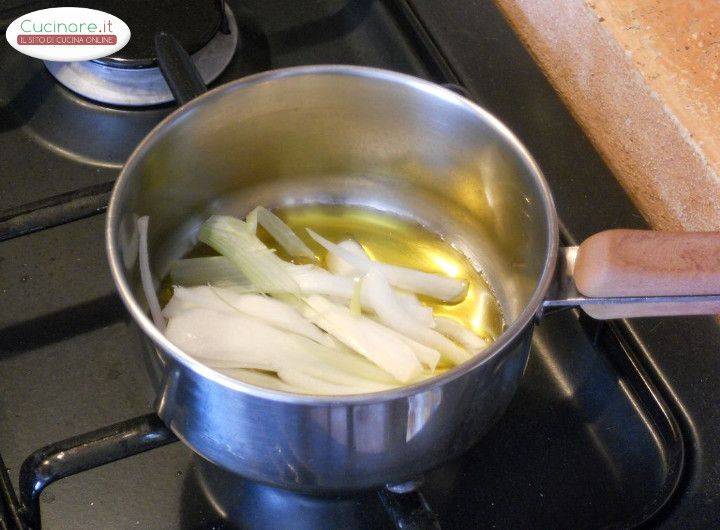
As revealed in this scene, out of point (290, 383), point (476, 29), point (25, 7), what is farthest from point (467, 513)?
point (25, 7)

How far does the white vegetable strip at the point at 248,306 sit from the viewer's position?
2.16ft

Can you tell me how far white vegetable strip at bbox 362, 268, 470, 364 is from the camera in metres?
0.65

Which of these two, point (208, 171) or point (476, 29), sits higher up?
point (476, 29)

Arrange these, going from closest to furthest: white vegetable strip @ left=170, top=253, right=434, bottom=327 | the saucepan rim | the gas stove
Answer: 1. the saucepan rim
2. the gas stove
3. white vegetable strip @ left=170, top=253, right=434, bottom=327

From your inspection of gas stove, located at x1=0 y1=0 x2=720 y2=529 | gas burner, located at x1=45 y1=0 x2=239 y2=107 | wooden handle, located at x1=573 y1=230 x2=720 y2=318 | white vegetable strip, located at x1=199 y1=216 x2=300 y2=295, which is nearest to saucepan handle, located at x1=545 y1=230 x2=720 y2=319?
wooden handle, located at x1=573 y1=230 x2=720 y2=318

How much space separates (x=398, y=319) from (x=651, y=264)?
0.71 feet

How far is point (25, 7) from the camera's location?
80 centimetres

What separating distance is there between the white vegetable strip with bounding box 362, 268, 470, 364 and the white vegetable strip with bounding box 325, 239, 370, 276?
0.08ft

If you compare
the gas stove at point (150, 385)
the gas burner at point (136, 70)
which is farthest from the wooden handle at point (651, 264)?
the gas burner at point (136, 70)

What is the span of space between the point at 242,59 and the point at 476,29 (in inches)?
9.1

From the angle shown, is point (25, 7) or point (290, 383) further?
point (25, 7)

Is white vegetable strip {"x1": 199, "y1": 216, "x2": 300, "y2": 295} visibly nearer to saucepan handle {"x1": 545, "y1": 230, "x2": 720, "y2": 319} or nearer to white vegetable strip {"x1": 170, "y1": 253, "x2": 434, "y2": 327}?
white vegetable strip {"x1": 170, "y1": 253, "x2": 434, "y2": 327}

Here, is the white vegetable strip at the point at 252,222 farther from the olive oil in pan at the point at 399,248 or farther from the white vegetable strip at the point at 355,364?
the white vegetable strip at the point at 355,364

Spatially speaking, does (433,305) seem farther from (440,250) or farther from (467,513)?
(467,513)
